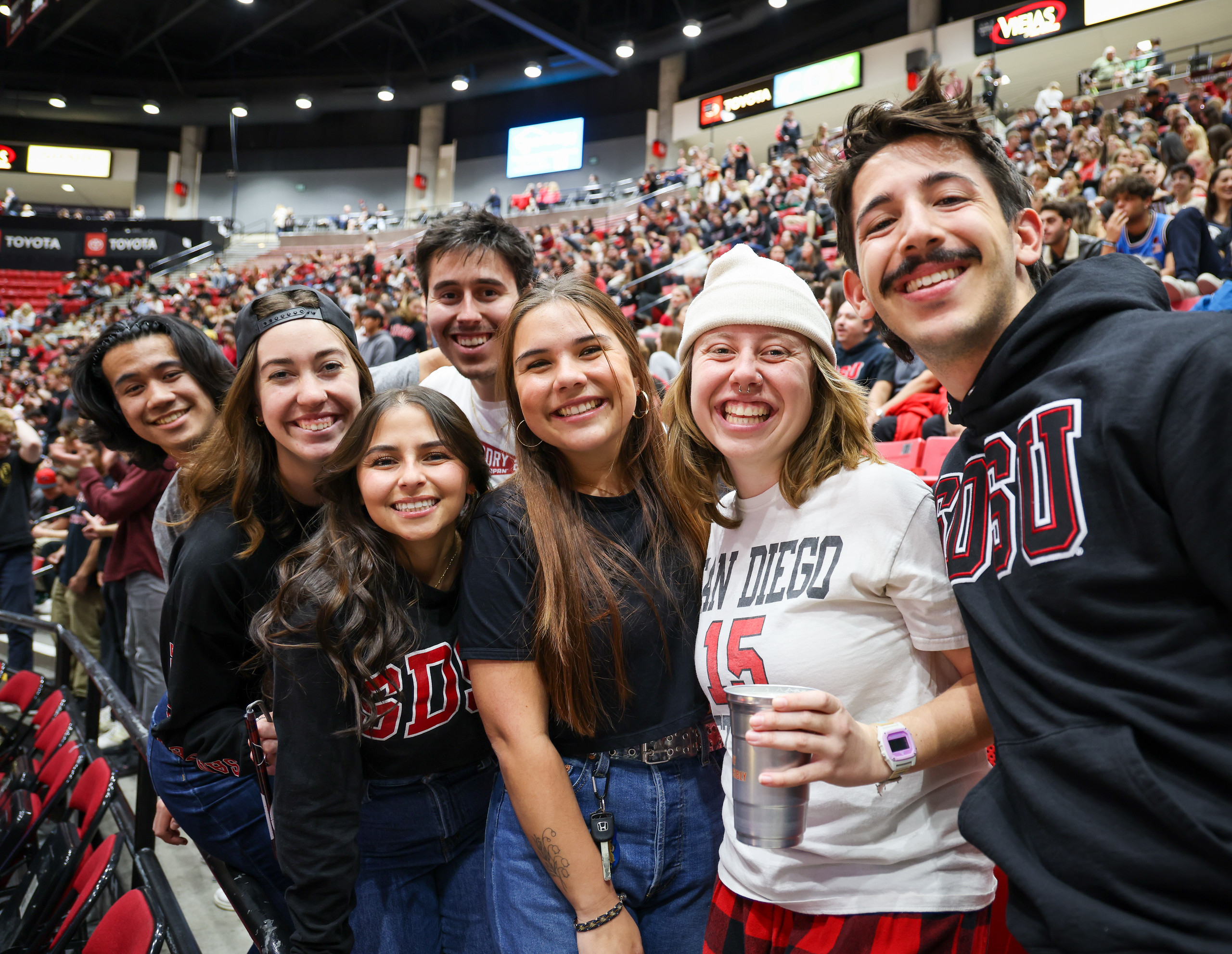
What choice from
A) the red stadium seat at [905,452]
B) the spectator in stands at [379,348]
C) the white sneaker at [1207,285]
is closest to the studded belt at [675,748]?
the red stadium seat at [905,452]

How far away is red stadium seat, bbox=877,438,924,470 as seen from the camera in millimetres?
3537

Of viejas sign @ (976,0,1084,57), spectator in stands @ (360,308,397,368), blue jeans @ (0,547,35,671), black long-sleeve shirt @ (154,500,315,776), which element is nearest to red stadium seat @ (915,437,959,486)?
black long-sleeve shirt @ (154,500,315,776)

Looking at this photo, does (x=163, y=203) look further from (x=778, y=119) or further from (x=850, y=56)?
(x=850, y=56)

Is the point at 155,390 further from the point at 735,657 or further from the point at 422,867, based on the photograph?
the point at 735,657

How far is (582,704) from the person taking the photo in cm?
138

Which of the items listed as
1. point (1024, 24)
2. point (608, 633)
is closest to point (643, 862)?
point (608, 633)

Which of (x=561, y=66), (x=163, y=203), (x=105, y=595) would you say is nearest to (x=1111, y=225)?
(x=105, y=595)

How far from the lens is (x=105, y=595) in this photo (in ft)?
13.7

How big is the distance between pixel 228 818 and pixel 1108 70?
58.0 ft

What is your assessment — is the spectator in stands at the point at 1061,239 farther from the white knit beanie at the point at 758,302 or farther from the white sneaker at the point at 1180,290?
the white knit beanie at the point at 758,302

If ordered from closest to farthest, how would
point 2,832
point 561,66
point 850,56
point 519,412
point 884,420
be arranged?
point 519,412, point 2,832, point 884,420, point 850,56, point 561,66

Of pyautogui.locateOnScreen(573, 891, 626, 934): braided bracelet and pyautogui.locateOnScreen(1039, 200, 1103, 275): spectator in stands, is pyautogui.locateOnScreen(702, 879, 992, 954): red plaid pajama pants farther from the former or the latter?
pyautogui.locateOnScreen(1039, 200, 1103, 275): spectator in stands

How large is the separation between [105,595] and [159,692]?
0.98 m

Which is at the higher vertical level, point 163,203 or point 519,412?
point 163,203
